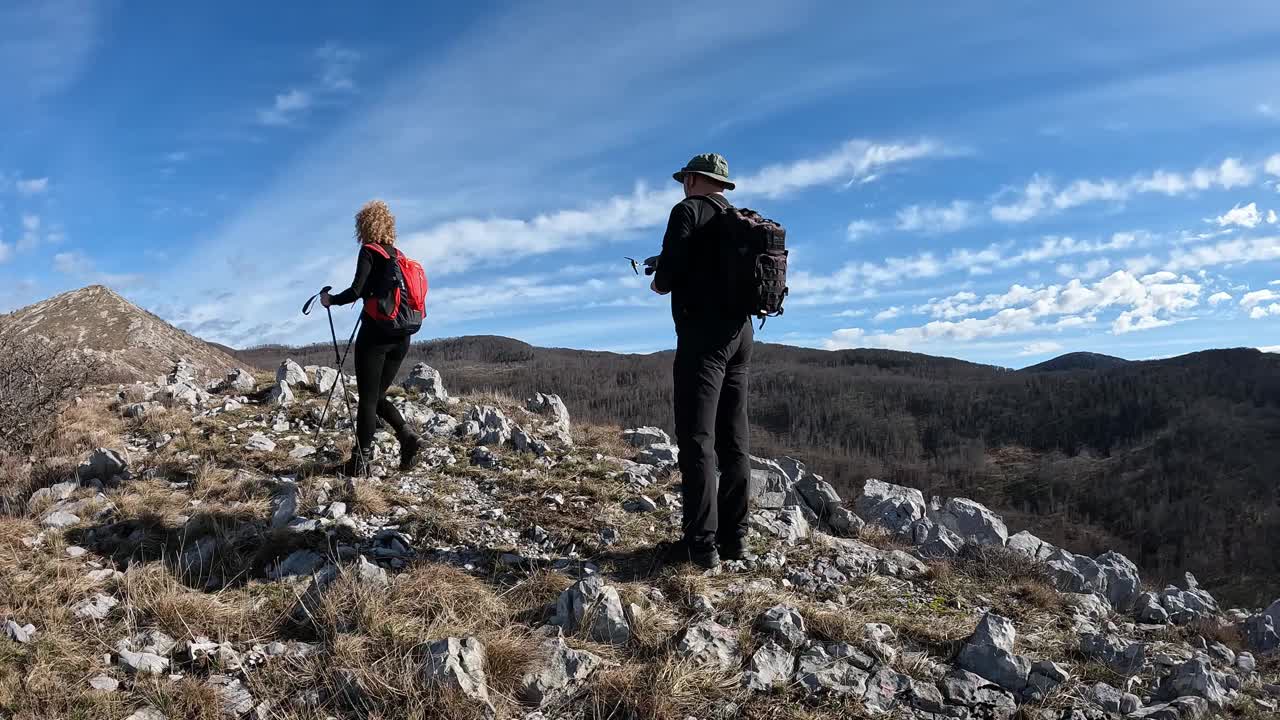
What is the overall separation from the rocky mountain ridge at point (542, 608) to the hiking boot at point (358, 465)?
15 cm

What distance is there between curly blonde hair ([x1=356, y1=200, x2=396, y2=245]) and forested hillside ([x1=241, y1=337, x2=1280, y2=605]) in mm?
12083

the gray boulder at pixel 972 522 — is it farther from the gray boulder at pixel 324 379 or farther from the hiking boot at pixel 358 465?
the gray boulder at pixel 324 379

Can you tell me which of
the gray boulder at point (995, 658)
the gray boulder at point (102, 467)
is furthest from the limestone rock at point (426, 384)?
the gray boulder at point (995, 658)

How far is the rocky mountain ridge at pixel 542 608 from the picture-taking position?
9.46ft

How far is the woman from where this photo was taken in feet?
18.3

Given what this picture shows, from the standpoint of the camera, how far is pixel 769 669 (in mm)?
3135

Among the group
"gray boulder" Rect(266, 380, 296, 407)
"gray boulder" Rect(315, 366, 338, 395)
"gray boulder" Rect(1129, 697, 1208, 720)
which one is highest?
"gray boulder" Rect(315, 366, 338, 395)

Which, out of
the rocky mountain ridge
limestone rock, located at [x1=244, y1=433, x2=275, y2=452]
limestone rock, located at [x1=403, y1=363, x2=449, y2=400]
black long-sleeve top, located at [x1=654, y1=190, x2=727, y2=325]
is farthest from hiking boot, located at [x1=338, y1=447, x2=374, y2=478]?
limestone rock, located at [x1=403, y1=363, x2=449, y2=400]

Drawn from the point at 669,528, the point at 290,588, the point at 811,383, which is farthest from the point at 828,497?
the point at 811,383

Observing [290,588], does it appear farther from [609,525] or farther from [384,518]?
[609,525]

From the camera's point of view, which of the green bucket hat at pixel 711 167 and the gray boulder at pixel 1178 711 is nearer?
the gray boulder at pixel 1178 711

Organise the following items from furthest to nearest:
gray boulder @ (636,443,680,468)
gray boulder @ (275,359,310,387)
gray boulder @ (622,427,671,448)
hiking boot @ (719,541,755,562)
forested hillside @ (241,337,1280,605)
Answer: forested hillside @ (241,337,1280,605)
gray boulder @ (275,359,310,387)
gray boulder @ (622,427,671,448)
gray boulder @ (636,443,680,468)
hiking boot @ (719,541,755,562)

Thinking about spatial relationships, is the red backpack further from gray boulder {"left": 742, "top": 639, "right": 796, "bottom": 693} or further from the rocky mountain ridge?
gray boulder {"left": 742, "top": 639, "right": 796, "bottom": 693}

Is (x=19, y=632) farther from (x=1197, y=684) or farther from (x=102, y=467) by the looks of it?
(x=1197, y=684)
